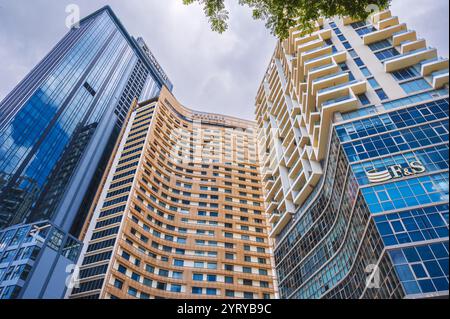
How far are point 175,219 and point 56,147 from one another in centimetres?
5307

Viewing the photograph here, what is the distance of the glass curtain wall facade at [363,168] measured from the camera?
77.9 ft

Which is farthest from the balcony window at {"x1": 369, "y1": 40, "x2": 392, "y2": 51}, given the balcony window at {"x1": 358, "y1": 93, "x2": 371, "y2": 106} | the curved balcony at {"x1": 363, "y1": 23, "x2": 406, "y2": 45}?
the balcony window at {"x1": 358, "y1": 93, "x2": 371, "y2": 106}

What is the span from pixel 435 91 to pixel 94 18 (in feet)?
459

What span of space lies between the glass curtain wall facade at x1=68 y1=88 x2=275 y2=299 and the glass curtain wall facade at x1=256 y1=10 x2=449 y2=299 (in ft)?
46.2

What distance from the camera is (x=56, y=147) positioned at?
94438 mm

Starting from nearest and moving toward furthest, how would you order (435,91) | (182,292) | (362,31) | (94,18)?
(435,91)
(362,31)
(182,292)
(94,18)

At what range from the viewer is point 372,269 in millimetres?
25734

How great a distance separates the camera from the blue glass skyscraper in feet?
183

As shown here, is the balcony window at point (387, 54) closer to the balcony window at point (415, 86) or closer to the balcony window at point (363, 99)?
the balcony window at point (415, 86)

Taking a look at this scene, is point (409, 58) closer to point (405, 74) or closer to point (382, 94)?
point (405, 74)

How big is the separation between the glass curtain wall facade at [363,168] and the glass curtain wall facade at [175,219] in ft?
46.2
